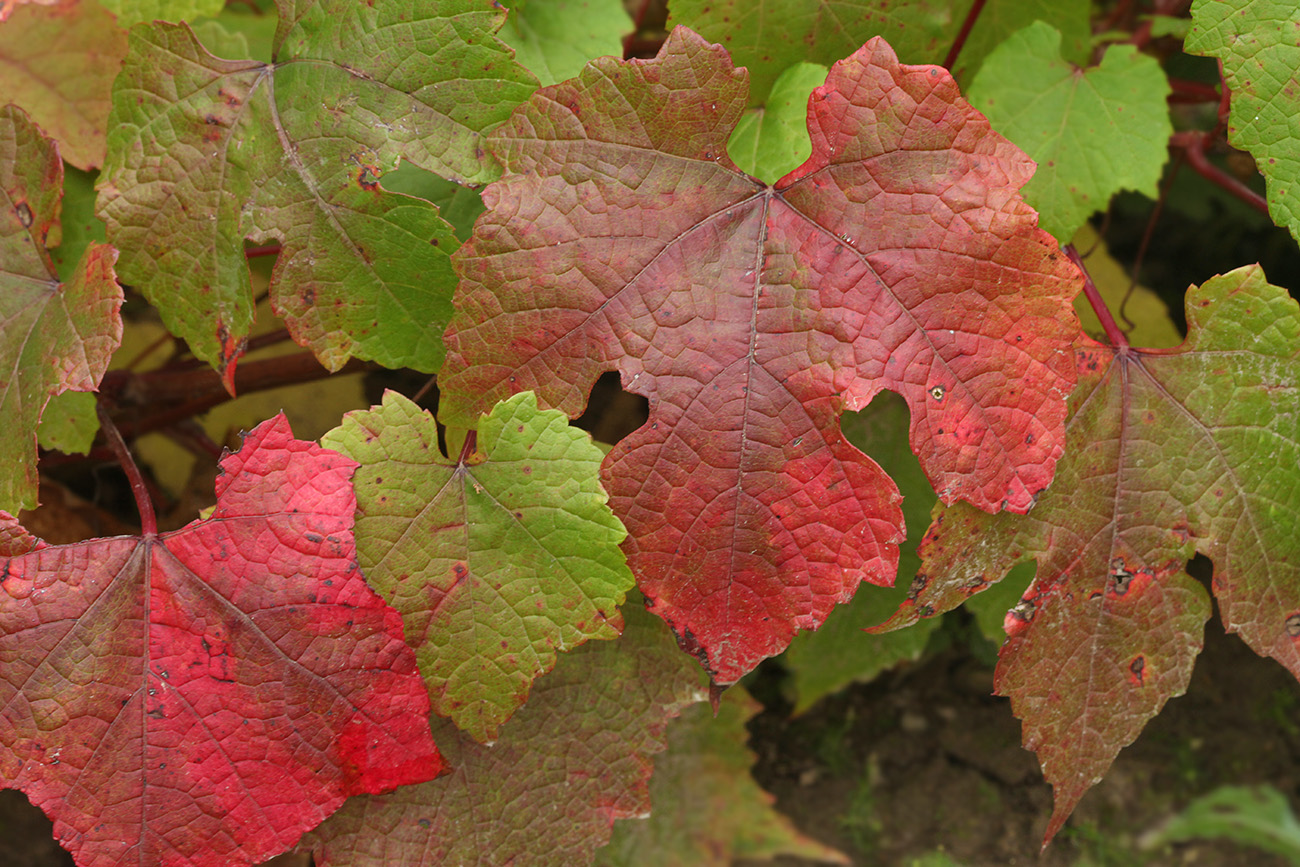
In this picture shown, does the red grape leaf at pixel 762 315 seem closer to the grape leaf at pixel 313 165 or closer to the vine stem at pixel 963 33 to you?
the grape leaf at pixel 313 165

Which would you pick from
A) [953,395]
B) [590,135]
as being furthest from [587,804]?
[590,135]

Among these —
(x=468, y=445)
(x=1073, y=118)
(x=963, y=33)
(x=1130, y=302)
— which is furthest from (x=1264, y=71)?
(x=468, y=445)

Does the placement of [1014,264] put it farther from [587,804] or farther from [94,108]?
[94,108]

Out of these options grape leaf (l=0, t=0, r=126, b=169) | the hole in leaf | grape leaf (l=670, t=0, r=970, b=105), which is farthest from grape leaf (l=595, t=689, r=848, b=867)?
grape leaf (l=0, t=0, r=126, b=169)

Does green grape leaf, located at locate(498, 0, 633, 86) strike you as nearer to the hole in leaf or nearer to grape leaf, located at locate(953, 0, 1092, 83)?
grape leaf, located at locate(953, 0, 1092, 83)

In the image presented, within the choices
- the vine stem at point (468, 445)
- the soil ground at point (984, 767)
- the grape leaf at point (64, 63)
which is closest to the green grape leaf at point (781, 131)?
the vine stem at point (468, 445)

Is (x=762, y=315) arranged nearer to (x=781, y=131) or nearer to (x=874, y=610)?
(x=781, y=131)
